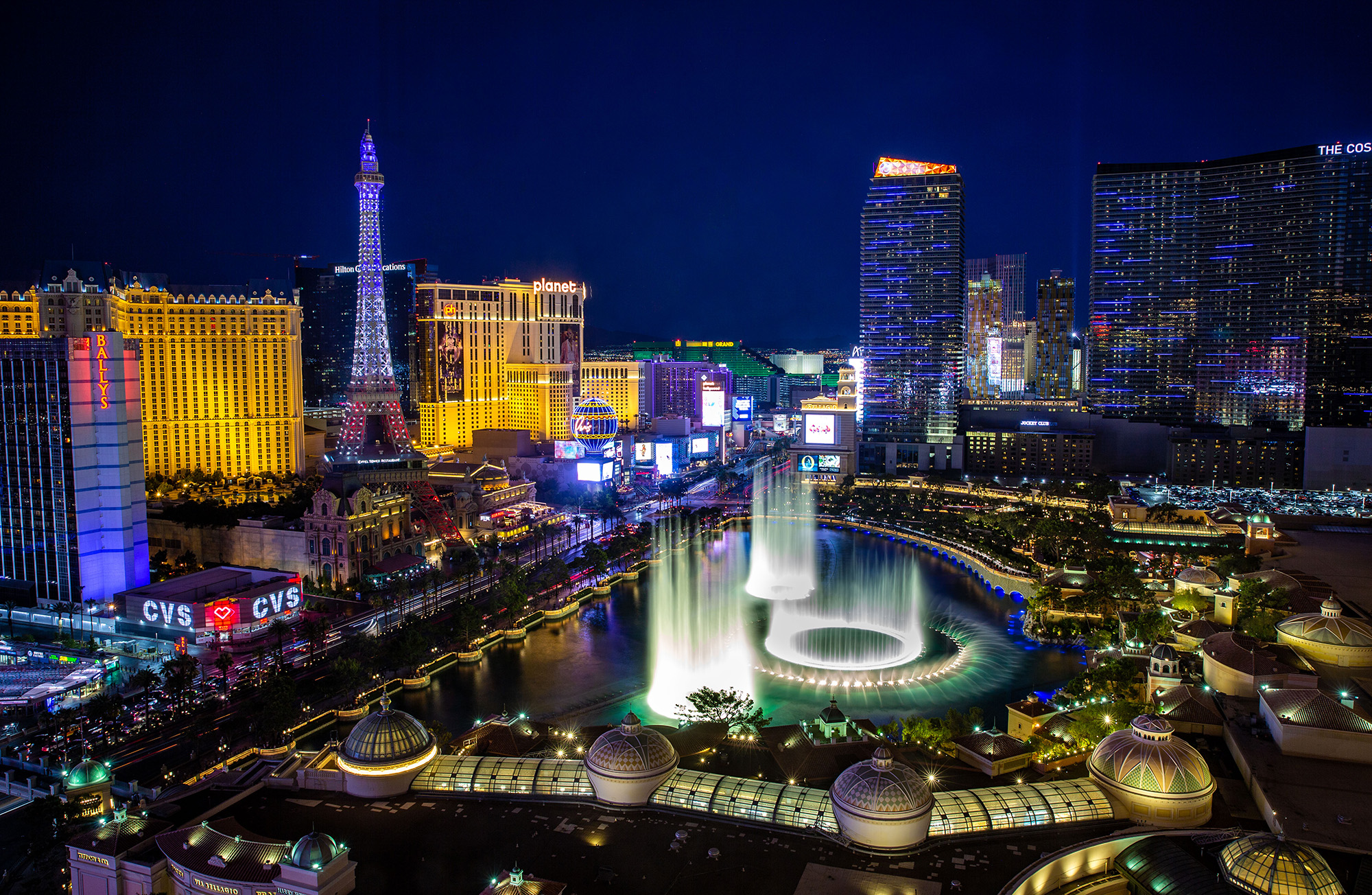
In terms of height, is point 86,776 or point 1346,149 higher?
point 1346,149

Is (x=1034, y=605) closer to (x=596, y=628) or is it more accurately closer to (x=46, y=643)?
(x=596, y=628)

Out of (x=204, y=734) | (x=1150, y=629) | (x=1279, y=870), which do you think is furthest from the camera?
(x=1150, y=629)

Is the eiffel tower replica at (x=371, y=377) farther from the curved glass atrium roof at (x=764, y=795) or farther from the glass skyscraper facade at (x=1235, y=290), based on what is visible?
the glass skyscraper facade at (x=1235, y=290)

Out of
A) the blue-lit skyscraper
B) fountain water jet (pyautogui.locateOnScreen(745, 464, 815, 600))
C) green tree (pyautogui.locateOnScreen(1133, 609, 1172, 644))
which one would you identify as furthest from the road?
green tree (pyautogui.locateOnScreen(1133, 609, 1172, 644))

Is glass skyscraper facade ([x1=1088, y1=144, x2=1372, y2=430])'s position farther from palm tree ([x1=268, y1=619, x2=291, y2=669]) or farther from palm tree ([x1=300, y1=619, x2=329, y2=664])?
palm tree ([x1=268, y1=619, x2=291, y2=669])

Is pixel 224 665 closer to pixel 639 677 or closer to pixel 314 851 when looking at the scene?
pixel 639 677

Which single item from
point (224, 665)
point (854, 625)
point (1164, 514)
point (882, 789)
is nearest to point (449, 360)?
point (854, 625)
